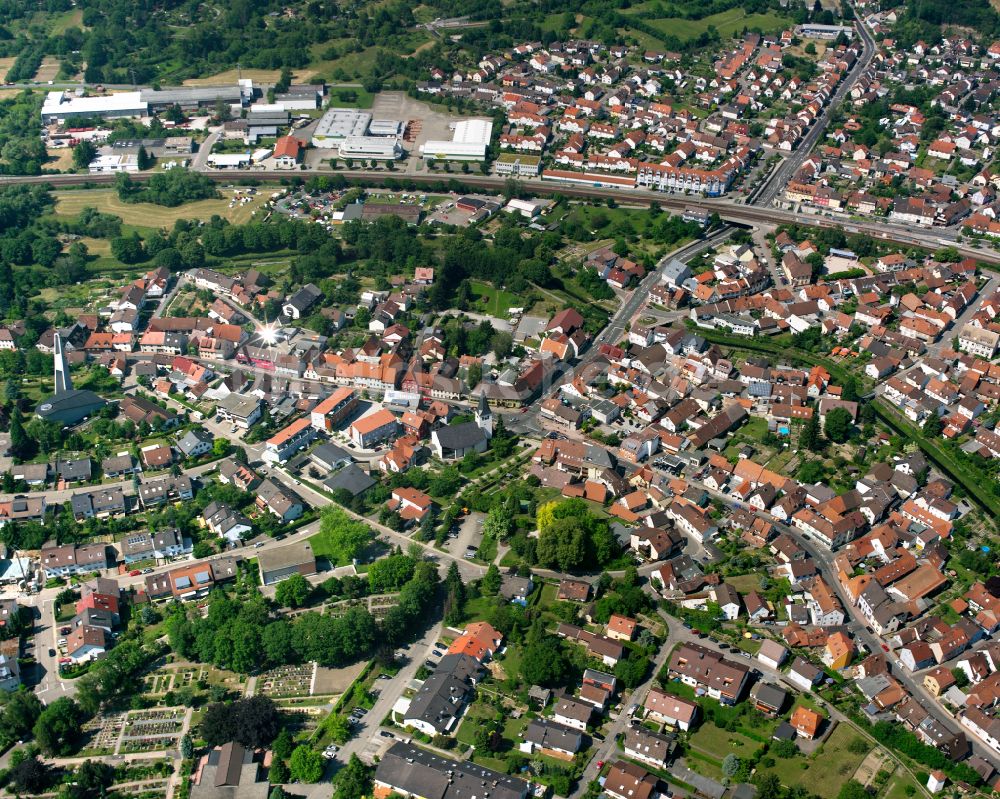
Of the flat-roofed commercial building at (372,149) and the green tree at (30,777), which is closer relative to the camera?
the green tree at (30,777)

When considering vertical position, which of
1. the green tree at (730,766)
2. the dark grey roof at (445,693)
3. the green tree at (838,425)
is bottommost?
the dark grey roof at (445,693)

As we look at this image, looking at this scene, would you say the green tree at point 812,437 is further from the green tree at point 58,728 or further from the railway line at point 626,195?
the green tree at point 58,728

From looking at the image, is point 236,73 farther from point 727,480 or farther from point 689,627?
point 689,627

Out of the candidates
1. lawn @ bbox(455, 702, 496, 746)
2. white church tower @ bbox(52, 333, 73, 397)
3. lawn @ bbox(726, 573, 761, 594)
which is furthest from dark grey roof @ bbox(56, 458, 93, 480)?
lawn @ bbox(726, 573, 761, 594)

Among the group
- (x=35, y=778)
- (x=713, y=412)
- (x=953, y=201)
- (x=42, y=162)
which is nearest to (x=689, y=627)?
(x=713, y=412)

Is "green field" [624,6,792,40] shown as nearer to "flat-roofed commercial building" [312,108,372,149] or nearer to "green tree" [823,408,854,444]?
"flat-roofed commercial building" [312,108,372,149]

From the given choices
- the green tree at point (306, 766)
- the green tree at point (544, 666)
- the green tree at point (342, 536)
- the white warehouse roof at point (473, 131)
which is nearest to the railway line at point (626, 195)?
the white warehouse roof at point (473, 131)
